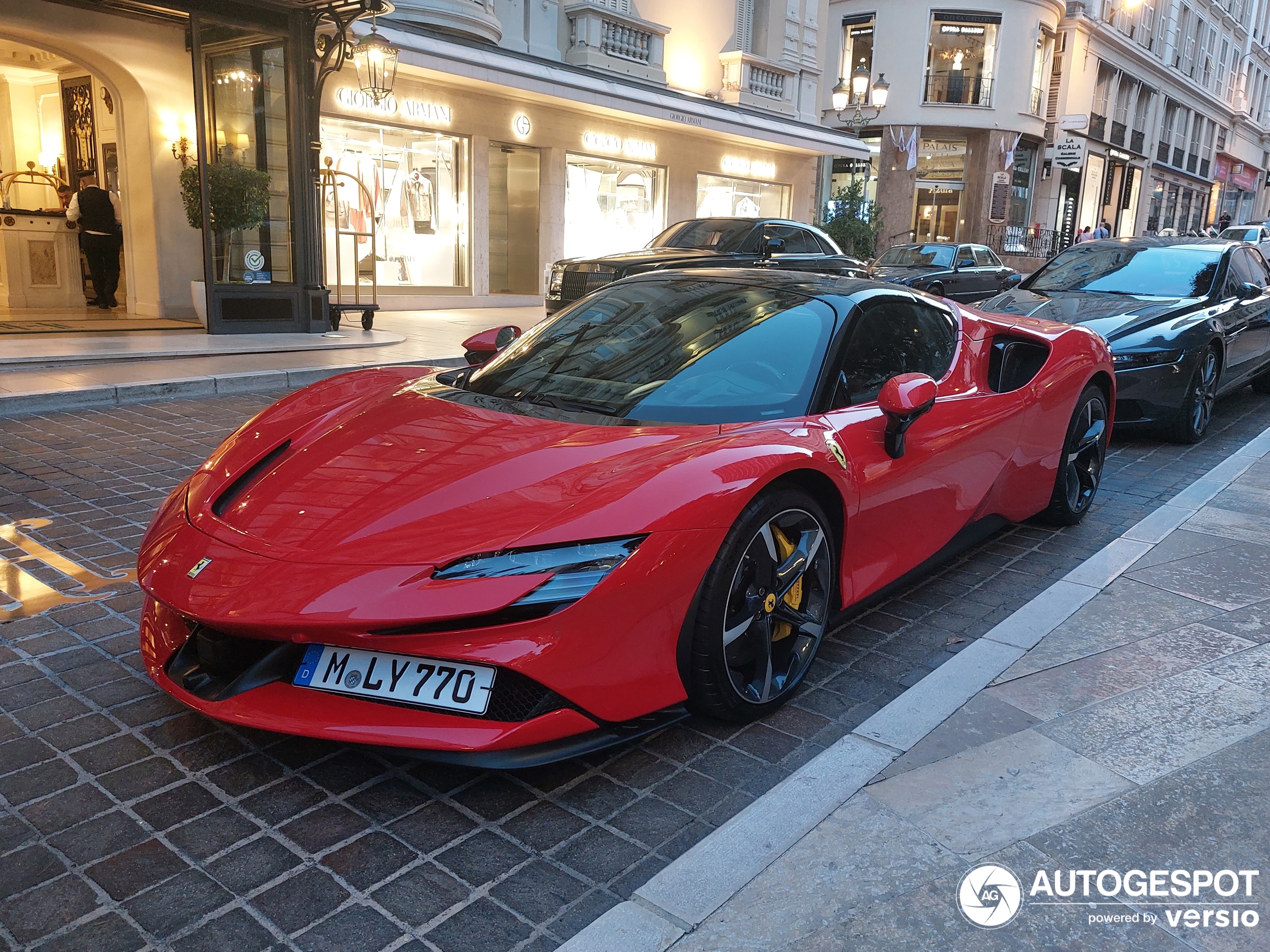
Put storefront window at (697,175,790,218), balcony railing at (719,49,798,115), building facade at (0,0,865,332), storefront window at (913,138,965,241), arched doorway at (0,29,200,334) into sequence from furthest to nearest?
storefront window at (913,138,965,241) → storefront window at (697,175,790,218) → balcony railing at (719,49,798,115) → arched doorway at (0,29,200,334) → building facade at (0,0,865,332)

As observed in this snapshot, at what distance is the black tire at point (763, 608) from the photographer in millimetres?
2643

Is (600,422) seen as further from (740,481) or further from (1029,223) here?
(1029,223)

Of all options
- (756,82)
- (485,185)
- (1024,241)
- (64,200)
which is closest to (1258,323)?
(485,185)

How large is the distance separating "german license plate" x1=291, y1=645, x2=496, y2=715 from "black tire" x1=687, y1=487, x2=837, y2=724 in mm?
631

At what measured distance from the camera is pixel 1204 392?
7.38 m

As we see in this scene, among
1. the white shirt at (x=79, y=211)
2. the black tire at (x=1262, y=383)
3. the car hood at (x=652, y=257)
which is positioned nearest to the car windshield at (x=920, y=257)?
the car hood at (x=652, y=257)

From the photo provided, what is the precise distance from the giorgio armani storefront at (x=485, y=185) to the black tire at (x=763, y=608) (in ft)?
35.3

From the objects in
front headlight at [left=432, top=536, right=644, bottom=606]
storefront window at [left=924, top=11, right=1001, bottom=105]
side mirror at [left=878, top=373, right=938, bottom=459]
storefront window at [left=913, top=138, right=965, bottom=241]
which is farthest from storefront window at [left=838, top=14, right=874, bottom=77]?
front headlight at [left=432, top=536, right=644, bottom=606]

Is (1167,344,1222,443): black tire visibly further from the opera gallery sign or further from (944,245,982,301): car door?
the opera gallery sign

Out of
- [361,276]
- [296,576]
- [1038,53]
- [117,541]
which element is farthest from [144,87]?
[1038,53]

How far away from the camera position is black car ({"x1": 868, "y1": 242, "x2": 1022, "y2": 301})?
16672mm

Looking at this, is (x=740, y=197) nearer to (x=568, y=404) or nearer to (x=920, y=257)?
(x=920, y=257)

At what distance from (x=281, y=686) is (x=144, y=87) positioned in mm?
12162

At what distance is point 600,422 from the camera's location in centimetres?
300
